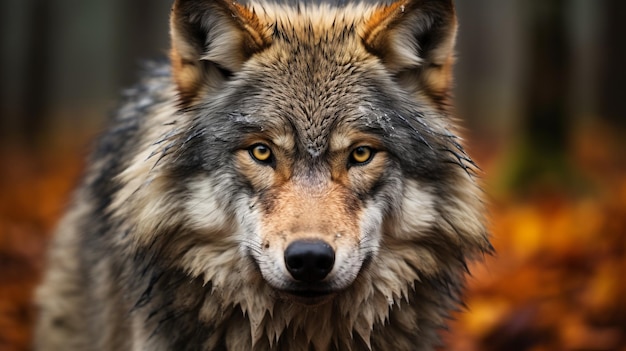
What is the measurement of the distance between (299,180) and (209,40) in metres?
0.94

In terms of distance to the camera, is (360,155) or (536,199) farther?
(536,199)

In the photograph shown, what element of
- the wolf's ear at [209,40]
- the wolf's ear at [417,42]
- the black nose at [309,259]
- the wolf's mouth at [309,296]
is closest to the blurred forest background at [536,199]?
the wolf's ear at [417,42]

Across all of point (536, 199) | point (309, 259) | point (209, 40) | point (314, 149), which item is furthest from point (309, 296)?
point (536, 199)

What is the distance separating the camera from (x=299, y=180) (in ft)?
11.6

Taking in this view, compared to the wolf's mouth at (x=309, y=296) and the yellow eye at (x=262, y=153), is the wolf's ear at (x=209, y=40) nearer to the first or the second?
the yellow eye at (x=262, y=153)

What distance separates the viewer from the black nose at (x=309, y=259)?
3.15 m

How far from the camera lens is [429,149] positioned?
3.81m

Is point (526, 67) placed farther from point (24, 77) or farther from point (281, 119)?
point (24, 77)

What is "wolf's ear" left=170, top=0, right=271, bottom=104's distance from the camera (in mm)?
3732

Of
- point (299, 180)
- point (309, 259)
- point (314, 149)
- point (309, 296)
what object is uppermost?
point (314, 149)

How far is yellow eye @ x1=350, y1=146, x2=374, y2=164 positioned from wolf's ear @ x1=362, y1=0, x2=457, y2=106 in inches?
22.0

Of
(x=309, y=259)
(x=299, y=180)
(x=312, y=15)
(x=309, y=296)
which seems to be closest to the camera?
(x=309, y=259)

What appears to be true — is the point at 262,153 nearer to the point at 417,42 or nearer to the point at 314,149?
the point at 314,149

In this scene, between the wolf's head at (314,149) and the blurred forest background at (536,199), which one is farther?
the blurred forest background at (536,199)
